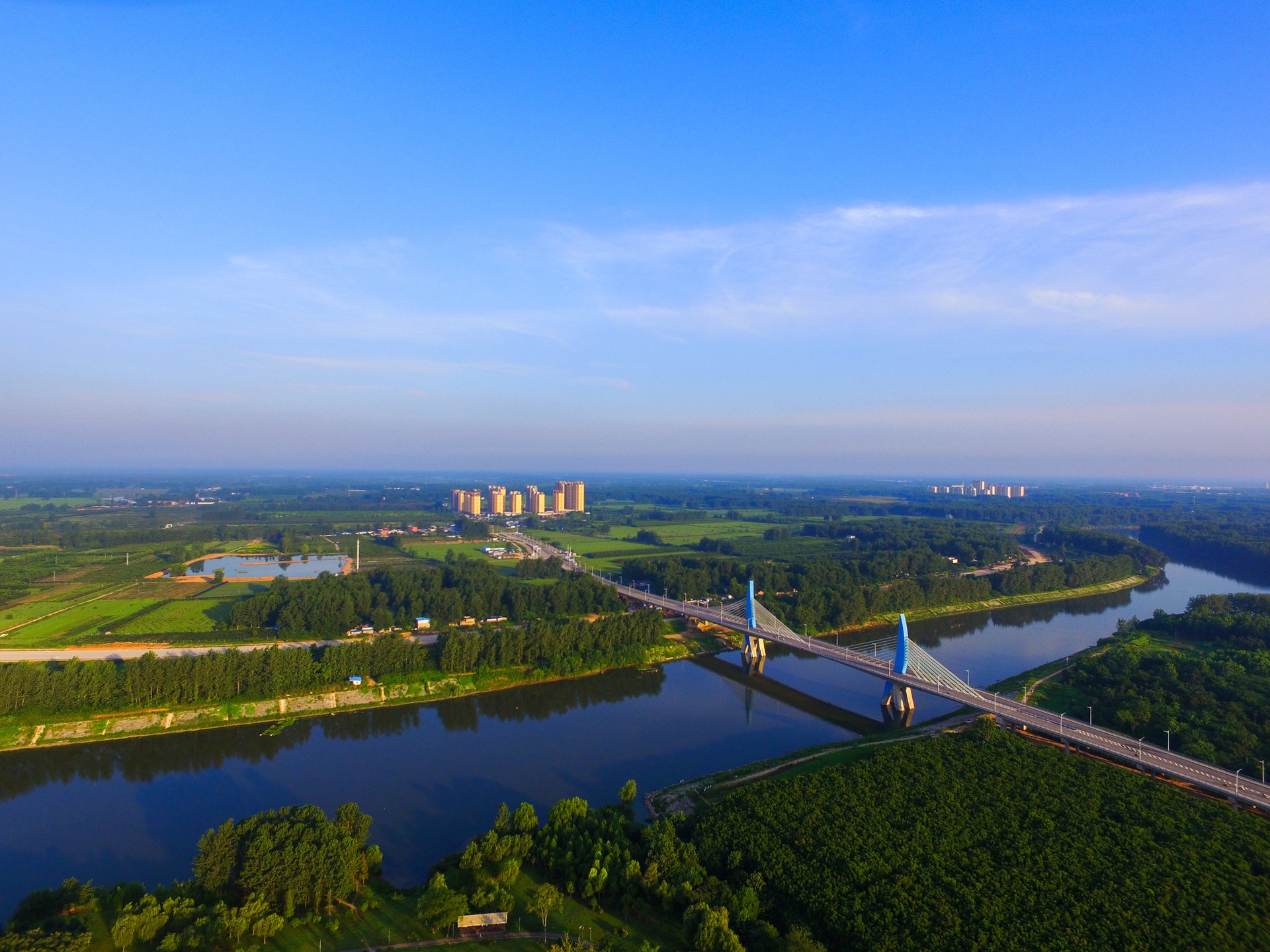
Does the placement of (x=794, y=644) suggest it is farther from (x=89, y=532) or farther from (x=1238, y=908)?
(x=89, y=532)

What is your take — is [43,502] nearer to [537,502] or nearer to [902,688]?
[537,502]

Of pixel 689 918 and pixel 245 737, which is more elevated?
pixel 689 918

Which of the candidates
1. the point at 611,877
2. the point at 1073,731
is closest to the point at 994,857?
the point at 611,877

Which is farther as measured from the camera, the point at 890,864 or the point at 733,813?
the point at 733,813

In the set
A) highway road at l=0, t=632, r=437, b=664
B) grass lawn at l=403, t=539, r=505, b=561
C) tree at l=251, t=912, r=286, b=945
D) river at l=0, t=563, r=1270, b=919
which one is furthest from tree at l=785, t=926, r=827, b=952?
grass lawn at l=403, t=539, r=505, b=561

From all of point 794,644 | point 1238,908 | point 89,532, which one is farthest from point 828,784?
point 89,532

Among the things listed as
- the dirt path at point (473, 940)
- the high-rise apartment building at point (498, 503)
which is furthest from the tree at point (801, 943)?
the high-rise apartment building at point (498, 503)

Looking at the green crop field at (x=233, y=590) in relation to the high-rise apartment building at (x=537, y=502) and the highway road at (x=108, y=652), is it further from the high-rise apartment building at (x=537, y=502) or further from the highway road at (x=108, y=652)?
the high-rise apartment building at (x=537, y=502)

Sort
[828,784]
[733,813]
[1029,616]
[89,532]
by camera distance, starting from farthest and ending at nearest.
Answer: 1. [89,532]
2. [1029,616]
3. [828,784]
4. [733,813]
